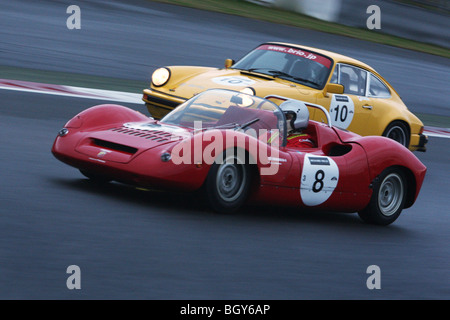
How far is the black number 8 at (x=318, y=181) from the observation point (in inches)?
251

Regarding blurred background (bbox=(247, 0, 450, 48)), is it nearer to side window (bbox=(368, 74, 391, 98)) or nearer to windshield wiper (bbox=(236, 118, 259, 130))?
side window (bbox=(368, 74, 391, 98))

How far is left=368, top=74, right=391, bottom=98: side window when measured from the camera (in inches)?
417

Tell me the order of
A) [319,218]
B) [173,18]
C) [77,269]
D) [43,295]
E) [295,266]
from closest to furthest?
[43,295] < [77,269] < [295,266] < [319,218] < [173,18]

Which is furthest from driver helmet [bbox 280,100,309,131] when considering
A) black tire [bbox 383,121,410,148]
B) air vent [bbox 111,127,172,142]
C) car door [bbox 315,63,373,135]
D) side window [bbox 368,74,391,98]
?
black tire [bbox 383,121,410,148]

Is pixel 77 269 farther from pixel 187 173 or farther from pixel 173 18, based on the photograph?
pixel 173 18

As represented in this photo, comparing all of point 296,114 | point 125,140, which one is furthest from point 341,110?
point 125,140

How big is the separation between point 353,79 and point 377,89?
1.51 ft

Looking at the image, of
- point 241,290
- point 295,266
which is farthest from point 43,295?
point 295,266

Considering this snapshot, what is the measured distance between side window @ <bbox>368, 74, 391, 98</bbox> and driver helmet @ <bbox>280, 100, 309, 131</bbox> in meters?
3.73

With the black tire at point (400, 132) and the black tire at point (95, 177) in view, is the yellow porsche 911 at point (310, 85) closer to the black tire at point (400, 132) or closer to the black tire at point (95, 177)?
the black tire at point (400, 132)

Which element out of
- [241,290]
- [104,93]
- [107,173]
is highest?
[104,93]

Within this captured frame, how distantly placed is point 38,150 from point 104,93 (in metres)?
3.93

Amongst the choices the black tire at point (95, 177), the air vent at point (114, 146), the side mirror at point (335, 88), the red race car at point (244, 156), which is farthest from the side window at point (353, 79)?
the air vent at point (114, 146)

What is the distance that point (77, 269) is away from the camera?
14.3ft
